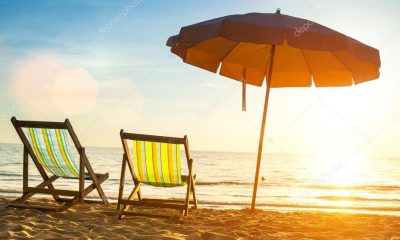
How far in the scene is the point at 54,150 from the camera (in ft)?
17.3

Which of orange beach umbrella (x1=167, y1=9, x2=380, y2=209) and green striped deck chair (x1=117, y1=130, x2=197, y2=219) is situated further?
green striped deck chair (x1=117, y1=130, x2=197, y2=219)

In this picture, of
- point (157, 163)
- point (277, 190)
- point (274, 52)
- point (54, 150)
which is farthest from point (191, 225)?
point (277, 190)

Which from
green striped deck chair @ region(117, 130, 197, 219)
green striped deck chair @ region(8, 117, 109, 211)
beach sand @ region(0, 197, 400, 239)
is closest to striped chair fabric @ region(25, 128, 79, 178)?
green striped deck chair @ region(8, 117, 109, 211)

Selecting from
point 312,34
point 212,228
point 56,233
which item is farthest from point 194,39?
point 56,233

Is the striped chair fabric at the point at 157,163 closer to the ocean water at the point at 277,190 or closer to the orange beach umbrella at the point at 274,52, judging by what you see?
the orange beach umbrella at the point at 274,52

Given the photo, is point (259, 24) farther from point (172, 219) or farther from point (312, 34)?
point (172, 219)

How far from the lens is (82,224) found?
14.3 feet

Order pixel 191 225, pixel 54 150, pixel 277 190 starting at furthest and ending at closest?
pixel 277 190 → pixel 54 150 → pixel 191 225

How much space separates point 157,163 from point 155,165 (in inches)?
1.8

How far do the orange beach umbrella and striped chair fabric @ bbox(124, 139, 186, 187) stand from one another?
108cm

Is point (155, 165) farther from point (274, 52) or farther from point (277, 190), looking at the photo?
point (277, 190)

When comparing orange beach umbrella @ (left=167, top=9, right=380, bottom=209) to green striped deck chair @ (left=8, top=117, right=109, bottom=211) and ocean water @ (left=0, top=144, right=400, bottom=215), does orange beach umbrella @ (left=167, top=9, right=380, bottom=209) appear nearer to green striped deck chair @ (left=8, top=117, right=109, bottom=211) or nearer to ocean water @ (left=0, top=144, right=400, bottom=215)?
green striped deck chair @ (left=8, top=117, right=109, bottom=211)

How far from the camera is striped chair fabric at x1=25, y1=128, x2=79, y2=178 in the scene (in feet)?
16.9

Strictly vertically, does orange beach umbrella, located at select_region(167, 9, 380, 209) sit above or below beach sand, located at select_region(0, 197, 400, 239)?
above
